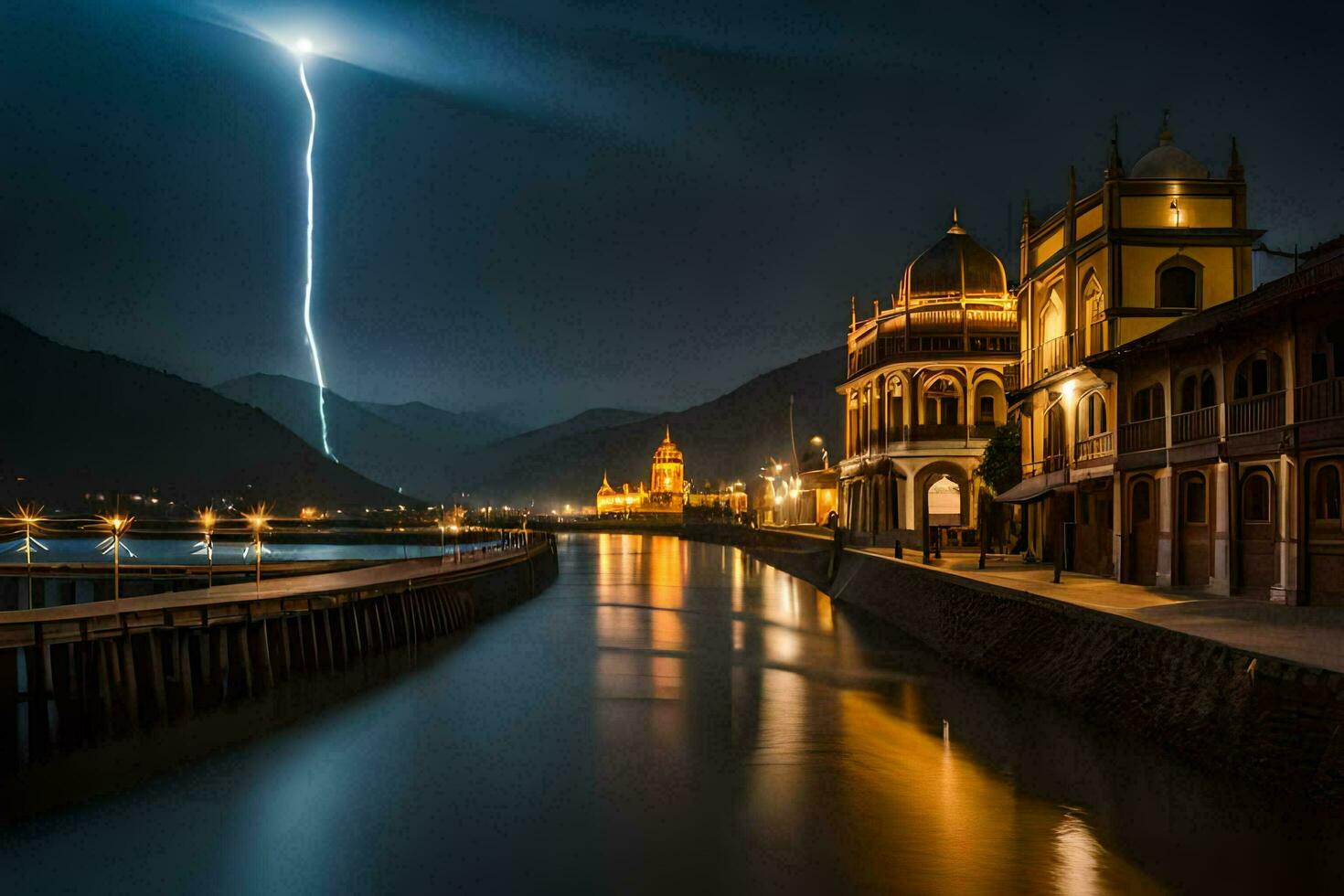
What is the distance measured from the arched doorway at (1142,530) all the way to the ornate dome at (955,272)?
1427 inches

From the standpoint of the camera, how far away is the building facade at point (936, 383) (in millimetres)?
66000

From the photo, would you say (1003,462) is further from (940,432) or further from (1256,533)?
(1256,533)

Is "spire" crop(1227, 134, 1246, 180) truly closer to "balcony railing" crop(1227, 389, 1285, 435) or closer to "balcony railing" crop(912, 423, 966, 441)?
"balcony railing" crop(1227, 389, 1285, 435)

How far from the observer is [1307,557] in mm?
24625

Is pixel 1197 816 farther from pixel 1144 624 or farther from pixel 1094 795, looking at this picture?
pixel 1144 624

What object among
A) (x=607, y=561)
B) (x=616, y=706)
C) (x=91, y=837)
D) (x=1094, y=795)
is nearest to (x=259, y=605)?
(x=616, y=706)

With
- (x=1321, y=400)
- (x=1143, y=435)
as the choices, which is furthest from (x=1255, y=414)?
(x=1143, y=435)

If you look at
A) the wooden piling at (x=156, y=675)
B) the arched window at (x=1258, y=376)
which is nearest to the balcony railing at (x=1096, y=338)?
the arched window at (x=1258, y=376)

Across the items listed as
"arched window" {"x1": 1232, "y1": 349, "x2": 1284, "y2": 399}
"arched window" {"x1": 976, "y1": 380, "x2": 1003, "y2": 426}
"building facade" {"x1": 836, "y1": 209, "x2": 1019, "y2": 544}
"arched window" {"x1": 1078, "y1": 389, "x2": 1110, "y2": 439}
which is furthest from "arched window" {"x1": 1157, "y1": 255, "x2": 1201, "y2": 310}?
"arched window" {"x1": 976, "y1": 380, "x2": 1003, "y2": 426}

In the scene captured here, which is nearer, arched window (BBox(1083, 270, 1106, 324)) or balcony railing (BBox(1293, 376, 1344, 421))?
balcony railing (BBox(1293, 376, 1344, 421))

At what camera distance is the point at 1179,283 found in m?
36.0

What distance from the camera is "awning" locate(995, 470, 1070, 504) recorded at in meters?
40.0

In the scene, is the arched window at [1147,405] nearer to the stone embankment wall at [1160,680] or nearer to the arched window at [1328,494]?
the stone embankment wall at [1160,680]

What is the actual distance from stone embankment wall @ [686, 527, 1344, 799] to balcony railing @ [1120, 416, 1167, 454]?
19.5 feet
